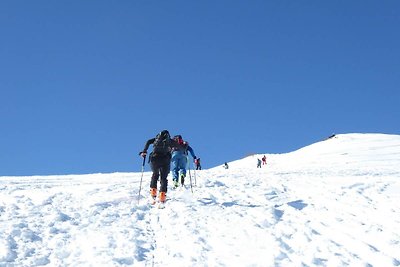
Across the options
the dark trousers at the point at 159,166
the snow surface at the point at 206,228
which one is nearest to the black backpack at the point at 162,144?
the dark trousers at the point at 159,166

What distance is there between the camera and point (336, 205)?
40.2 ft

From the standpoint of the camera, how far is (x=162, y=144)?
43.8 ft

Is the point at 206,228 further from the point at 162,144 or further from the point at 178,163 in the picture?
the point at 178,163

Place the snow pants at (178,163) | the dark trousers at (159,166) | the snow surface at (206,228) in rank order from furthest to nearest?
the snow pants at (178,163) < the dark trousers at (159,166) < the snow surface at (206,228)

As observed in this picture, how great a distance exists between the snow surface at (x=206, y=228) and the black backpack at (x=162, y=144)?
131cm

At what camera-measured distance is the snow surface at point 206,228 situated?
7.75m

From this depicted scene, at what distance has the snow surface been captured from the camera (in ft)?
25.4

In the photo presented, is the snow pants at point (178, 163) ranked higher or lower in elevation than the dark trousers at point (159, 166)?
higher

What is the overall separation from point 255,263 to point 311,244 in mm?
1488

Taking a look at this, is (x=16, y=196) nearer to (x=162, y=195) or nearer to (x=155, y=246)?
(x=162, y=195)

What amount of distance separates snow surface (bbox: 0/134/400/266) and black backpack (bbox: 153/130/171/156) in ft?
4.31

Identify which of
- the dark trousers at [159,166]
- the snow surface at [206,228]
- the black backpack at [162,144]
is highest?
the black backpack at [162,144]

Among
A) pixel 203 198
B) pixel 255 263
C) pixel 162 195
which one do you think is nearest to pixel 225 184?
pixel 203 198

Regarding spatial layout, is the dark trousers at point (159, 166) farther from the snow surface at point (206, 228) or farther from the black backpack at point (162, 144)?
the snow surface at point (206, 228)
